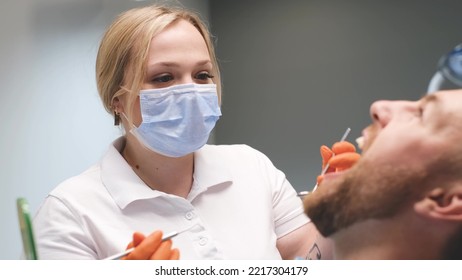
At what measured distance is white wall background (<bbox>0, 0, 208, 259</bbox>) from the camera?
1.10 metres

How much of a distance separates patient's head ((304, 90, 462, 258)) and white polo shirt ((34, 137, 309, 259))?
0.23 metres

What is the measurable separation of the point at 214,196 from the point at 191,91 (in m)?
0.19

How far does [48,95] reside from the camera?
117 cm

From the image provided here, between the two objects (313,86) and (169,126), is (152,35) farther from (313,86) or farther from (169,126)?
(313,86)

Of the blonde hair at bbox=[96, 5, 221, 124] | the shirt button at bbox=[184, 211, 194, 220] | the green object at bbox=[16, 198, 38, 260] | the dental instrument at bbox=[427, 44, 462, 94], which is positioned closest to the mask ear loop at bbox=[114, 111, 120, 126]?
the blonde hair at bbox=[96, 5, 221, 124]

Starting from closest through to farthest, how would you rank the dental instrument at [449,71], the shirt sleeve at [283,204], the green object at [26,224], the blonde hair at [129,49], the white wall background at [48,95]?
the green object at [26,224]
the dental instrument at [449,71]
the blonde hair at [129,49]
the shirt sleeve at [283,204]
the white wall background at [48,95]

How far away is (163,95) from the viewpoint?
0.86m

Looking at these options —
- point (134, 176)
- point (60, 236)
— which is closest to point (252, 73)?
point (134, 176)

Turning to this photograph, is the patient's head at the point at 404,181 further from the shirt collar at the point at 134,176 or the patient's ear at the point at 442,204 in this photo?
the shirt collar at the point at 134,176

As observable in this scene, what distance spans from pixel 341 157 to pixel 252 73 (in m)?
0.47

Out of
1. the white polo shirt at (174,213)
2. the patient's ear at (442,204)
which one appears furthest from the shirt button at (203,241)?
the patient's ear at (442,204)

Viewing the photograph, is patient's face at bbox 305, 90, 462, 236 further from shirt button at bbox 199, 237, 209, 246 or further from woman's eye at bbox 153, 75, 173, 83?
woman's eye at bbox 153, 75, 173, 83

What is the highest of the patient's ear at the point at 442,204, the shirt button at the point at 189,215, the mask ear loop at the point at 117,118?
the mask ear loop at the point at 117,118

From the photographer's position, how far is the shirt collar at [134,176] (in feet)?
2.76
